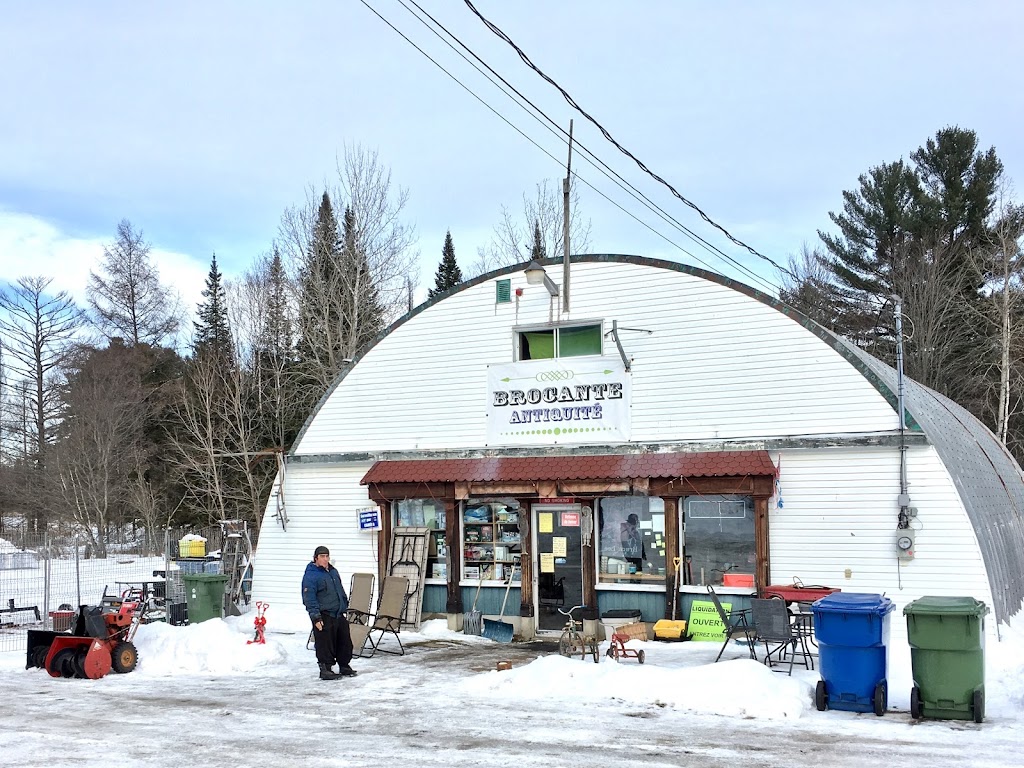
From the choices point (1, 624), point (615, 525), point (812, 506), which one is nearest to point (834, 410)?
point (812, 506)

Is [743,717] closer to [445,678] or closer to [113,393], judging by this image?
[445,678]

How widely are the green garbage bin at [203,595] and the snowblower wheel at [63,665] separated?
13.8 feet

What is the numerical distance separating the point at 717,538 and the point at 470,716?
6.06 meters

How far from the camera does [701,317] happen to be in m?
14.3

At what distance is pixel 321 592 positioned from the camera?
37.3 ft

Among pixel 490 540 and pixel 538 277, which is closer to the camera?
pixel 538 277

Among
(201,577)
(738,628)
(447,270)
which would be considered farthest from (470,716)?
(447,270)

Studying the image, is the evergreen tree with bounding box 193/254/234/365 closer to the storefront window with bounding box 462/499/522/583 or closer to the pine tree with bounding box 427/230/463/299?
the pine tree with bounding box 427/230/463/299

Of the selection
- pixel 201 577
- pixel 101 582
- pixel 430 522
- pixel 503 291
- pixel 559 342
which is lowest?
pixel 101 582

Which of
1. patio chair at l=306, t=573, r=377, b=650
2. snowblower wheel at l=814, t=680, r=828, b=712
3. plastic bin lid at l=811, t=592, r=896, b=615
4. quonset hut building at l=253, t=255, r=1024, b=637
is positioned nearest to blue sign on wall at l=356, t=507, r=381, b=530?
quonset hut building at l=253, t=255, r=1024, b=637

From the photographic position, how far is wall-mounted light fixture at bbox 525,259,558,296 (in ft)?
48.4

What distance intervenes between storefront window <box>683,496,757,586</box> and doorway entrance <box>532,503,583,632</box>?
1.75 meters

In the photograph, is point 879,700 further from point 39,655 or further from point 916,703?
point 39,655

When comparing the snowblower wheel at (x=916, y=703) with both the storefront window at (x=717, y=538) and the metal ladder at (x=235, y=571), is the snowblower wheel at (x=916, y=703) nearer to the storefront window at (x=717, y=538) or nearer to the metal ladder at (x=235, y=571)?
the storefront window at (x=717, y=538)
